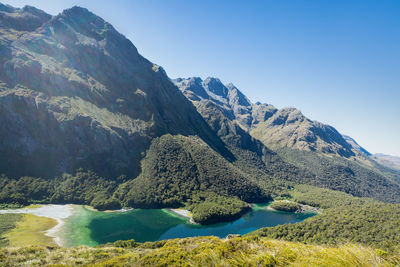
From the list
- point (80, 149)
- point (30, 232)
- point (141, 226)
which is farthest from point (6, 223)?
point (80, 149)

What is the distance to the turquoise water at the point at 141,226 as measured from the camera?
273 ft

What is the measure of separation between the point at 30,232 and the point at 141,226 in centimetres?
4562

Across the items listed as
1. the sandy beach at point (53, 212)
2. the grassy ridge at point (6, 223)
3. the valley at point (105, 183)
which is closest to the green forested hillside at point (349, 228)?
the valley at point (105, 183)

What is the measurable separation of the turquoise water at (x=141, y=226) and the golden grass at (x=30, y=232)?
22.5 ft

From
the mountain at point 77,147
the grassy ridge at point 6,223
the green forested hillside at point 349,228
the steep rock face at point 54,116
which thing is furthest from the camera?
the steep rock face at point 54,116

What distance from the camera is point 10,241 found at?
67062mm

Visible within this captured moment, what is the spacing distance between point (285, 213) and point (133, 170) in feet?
431

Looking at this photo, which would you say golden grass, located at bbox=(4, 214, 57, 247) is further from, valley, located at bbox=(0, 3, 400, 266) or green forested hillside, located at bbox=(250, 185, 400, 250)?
green forested hillside, located at bbox=(250, 185, 400, 250)

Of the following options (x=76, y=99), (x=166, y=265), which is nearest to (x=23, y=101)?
(x=76, y=99)

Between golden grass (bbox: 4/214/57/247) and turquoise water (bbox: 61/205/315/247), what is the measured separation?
270 inches

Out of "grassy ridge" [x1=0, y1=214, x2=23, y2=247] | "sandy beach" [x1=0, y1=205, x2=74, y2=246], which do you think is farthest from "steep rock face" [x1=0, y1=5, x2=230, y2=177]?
"grassy ridge" [x1=0, y1=214, x2=23, y2=247]

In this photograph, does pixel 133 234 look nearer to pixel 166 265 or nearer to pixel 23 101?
pixel 166 265

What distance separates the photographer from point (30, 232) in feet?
252

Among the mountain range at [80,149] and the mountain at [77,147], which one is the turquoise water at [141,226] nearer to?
the mountain range at [80,149]
